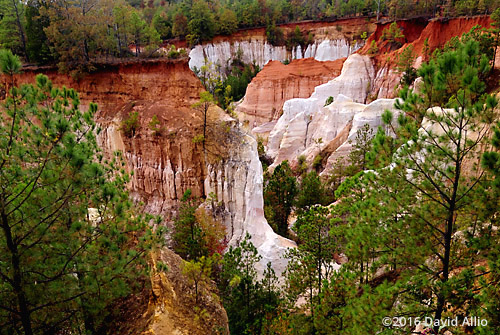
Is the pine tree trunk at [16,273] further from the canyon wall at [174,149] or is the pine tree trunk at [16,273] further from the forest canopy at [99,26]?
the forest canopy at [99,26]

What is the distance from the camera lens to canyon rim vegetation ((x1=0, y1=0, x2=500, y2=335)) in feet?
17.1

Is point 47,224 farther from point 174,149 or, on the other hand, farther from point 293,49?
point 293,49

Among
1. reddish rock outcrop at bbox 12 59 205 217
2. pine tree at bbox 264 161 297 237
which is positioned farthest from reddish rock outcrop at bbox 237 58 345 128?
reddish rock outcrop at bbox 12 59 205 217

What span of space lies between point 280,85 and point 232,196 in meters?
33.8

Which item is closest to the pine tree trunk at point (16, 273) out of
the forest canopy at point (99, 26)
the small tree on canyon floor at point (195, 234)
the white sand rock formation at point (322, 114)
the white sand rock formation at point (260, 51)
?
the small tree on canyon floor at point (195, 234)

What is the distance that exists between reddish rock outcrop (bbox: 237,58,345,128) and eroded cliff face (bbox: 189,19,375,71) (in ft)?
45.8

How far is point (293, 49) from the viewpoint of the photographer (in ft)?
215

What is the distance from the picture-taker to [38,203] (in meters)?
5.64

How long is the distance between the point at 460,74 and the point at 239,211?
1322cm

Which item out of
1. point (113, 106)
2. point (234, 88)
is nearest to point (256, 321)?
point (113, 106)

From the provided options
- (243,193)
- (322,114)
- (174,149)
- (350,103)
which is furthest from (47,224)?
(322,114)

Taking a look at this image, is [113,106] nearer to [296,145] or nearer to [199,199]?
[199,199]

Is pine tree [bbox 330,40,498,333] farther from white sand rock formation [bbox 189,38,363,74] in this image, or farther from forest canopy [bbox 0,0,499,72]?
white sand rock formation [bbox 189,38,363,74]

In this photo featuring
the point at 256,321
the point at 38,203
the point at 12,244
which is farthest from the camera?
the point at 256,321
